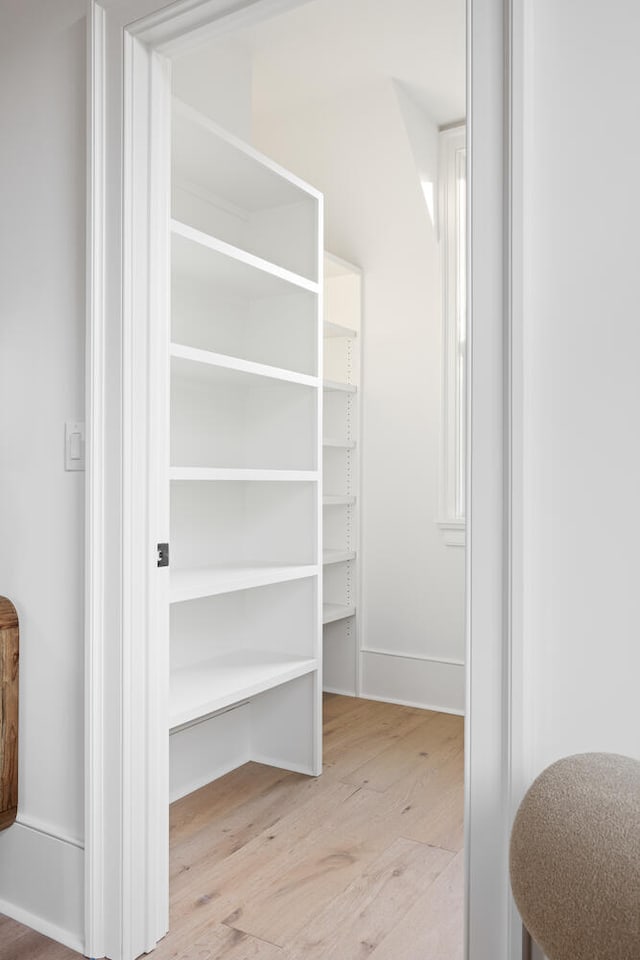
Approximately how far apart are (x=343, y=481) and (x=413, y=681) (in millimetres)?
1029

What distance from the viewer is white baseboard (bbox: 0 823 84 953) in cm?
167

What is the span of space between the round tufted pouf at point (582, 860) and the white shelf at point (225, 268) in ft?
5.35

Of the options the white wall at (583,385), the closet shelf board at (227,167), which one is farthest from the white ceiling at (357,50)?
the white wall at (583,385)

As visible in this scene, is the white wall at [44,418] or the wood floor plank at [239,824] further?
the wood floor plank at [239,824]

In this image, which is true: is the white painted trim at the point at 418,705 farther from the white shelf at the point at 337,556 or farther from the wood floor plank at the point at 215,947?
the wood floor plank at the point at 215,947

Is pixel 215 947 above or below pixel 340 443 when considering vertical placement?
below

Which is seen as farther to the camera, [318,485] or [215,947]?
[318,485]

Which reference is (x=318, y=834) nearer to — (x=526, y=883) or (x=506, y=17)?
(x=526, y=883)

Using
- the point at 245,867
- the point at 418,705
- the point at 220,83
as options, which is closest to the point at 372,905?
the point at 245,867

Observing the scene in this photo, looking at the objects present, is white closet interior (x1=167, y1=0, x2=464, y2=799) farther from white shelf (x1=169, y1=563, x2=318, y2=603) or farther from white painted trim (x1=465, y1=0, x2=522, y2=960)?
white painted trim (x1=465, y1=0, x2=522, y2=960)

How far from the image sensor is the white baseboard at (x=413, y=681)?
3.34 m

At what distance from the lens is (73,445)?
1.71m

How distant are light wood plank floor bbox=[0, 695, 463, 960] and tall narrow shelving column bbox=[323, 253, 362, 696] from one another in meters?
0.70

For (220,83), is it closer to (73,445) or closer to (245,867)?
(73,445)
